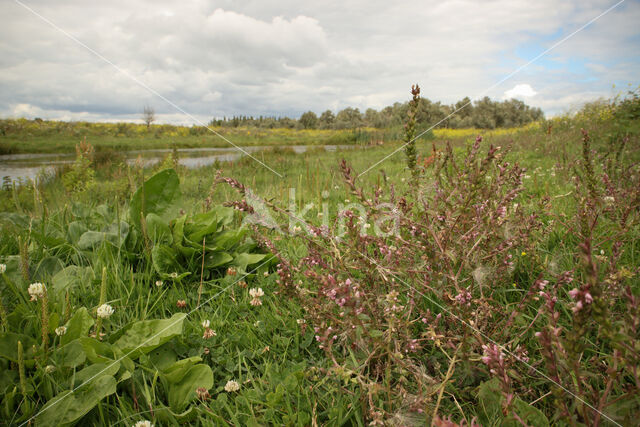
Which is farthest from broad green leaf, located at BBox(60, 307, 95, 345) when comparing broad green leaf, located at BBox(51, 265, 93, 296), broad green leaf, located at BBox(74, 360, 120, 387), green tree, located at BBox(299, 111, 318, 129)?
green tree, located at BBox(299, 111, 318, 129)

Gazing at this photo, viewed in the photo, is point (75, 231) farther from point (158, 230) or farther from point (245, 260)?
point (245, 260)

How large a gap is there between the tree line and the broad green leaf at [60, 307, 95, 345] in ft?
25.0

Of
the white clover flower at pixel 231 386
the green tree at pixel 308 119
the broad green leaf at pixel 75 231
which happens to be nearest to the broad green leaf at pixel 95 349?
the white clover flower at pixel 231 386

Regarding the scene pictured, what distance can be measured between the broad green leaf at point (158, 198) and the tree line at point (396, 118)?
252 inches

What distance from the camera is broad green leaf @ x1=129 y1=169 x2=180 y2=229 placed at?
282cm

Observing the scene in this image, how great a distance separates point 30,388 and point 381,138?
1751 cm

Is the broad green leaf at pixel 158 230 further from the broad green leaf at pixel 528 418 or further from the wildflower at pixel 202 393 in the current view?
the broad green leaf at pixel 528 418

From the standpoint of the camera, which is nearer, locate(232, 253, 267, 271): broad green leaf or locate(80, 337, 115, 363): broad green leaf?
locate(80, 337, 115, 363): broad green leaf

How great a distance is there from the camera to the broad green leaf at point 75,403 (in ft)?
4.63

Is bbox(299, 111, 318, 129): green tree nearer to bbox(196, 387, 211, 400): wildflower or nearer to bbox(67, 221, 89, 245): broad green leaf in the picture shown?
bbox(67, 221, 89, 245): broad green leaf

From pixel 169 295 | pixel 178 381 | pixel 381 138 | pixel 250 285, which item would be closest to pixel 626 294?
pixel 178 381

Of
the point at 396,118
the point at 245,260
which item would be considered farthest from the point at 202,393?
the point at 396,118

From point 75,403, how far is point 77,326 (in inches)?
17.5

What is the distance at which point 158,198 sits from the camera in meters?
2.96
